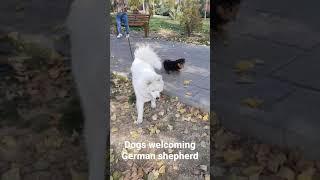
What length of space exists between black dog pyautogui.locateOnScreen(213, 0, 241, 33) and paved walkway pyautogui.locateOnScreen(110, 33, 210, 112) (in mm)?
167

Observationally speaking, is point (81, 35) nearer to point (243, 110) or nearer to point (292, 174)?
point (243, 110)

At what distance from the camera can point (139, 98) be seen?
8.25 feet

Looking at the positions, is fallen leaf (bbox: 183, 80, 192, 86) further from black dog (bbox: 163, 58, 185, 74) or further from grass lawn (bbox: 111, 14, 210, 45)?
grass lawn (bbox: 111, 14, 210, 45)

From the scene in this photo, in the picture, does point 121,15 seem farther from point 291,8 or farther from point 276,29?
point 291,8

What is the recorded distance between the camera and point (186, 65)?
2.52 metres

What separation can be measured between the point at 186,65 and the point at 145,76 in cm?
21

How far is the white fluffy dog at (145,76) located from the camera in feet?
8.10

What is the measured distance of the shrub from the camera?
2.46m

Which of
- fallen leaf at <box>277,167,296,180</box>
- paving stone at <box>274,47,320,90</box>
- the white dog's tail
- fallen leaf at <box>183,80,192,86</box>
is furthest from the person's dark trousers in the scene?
fallen leaf at <box>277,167,296,180</box>

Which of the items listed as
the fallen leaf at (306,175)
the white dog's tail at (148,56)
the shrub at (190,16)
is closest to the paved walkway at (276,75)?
the fallen leaf at (306,175)

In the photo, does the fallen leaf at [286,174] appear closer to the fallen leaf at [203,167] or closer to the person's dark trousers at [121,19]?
the fallen leaf at [203,167]

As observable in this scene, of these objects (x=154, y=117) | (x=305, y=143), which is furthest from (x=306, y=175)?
(x=154, y=117)

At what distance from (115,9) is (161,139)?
26.0 inches

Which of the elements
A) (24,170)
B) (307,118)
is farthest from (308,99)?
(24,170)
